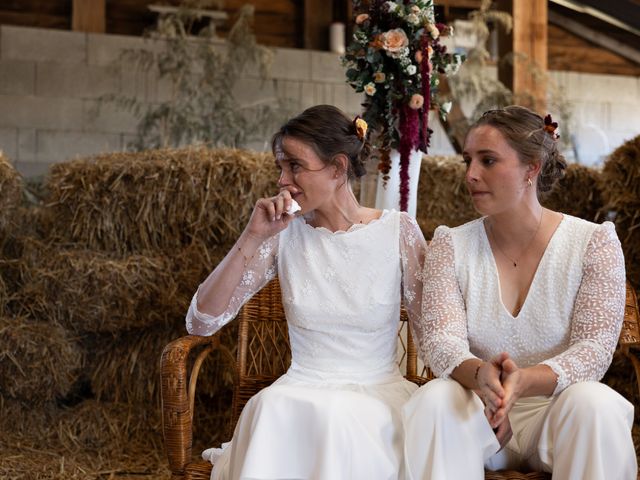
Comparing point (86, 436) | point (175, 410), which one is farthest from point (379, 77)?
point (86, 436)

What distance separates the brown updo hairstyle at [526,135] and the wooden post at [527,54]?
131 inches

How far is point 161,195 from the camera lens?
4.08m

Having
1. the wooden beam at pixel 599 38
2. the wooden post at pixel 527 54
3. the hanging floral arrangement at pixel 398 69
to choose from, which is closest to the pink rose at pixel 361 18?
the hanging floral arrangement at pixel 398 69

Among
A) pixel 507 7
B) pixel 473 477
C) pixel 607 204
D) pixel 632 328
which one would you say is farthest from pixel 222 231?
pixel 507 7

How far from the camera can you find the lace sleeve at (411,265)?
258 centimetres

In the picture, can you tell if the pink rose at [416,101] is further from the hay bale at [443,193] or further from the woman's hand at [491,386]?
the woman's hand at [491,386]

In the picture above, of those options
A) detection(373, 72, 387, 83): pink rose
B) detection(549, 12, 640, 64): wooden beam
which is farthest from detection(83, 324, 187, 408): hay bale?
detection(549, 12, 640, 64): wooden beam

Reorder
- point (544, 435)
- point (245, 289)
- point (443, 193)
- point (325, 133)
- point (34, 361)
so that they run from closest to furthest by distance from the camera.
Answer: point (544, 435)
point (325, 133)
point (245, 289)
point (34, 361)
point (443, 193)

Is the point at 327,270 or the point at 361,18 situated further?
the point at 361,18

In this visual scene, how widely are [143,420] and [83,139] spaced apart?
322 cm

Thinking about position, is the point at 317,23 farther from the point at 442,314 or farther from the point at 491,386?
the point at 491,386

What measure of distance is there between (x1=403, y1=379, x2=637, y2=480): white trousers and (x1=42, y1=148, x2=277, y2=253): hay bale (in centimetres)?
206

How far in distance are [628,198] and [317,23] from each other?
14.5 feet

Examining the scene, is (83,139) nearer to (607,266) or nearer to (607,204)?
(607,204)
